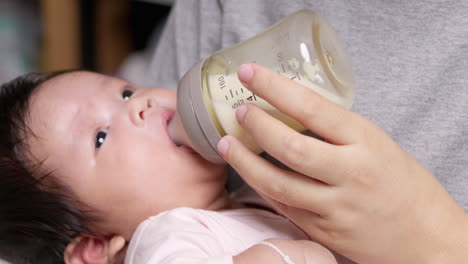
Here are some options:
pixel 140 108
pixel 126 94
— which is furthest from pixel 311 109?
pixel 126 94

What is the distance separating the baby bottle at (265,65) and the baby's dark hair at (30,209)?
0.98ft

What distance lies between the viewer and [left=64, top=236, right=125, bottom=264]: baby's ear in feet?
3.06

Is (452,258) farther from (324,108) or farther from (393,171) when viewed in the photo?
(324,108)

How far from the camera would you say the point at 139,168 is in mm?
879

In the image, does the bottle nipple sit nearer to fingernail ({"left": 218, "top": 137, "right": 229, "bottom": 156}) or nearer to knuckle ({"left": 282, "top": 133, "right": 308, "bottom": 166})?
fingernail ({"left": 218, "top": 137, "right": 229, "bottom": 156})

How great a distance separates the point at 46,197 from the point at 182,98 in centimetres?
34

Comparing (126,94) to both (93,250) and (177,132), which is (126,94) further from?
(93,250)

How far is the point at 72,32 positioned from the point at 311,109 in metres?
2.00

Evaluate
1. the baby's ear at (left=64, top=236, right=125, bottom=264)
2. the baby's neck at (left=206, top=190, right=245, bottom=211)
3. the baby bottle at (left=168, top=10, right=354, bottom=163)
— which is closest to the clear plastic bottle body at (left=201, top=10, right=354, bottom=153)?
the baby bottle at (left=168, top=10, right=354, bottom=163)

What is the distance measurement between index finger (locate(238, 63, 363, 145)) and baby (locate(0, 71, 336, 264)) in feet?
1.00

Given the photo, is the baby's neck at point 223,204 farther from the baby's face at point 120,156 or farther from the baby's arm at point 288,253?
the baby's arm at point 288,253

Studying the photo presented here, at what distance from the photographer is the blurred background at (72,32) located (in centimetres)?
230

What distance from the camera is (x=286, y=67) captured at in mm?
686

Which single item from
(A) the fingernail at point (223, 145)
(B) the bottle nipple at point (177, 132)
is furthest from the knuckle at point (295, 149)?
(B) the bottle nipple at point (177, 132)
